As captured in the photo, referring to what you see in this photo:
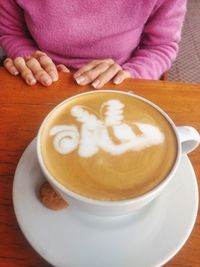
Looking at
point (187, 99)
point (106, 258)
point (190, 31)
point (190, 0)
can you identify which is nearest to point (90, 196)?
point (106, 258)

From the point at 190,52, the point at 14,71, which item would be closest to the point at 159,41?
the point at 14,71

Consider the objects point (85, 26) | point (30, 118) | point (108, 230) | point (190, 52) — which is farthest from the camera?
point (190, 52)

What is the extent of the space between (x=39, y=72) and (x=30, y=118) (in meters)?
0.11

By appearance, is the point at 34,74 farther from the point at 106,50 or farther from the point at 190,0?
the point at 190,0

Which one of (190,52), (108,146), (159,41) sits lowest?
(190,52)

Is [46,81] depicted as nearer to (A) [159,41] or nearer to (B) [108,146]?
(B) [108,146]

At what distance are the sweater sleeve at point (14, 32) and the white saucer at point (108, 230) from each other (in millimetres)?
482

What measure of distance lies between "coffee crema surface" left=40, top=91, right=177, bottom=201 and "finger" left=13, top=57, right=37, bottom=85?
160 millimetres

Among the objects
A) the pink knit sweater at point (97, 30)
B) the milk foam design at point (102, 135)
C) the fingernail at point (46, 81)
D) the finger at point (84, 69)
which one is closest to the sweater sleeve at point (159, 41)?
the pink knit sweater at point (97, 30)

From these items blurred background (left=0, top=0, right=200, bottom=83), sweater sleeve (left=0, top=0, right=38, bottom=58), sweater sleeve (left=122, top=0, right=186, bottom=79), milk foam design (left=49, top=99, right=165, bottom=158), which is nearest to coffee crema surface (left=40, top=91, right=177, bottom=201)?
milk foam design (left=49, top=99, right=165, bottom=158)

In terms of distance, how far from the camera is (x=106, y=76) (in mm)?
607

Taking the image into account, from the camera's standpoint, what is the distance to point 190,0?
6.79 ft

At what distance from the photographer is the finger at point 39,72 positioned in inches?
23.3

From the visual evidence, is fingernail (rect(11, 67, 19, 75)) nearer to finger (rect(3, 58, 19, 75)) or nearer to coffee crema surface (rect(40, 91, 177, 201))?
finger (rect(3, 58, 19, 75))
